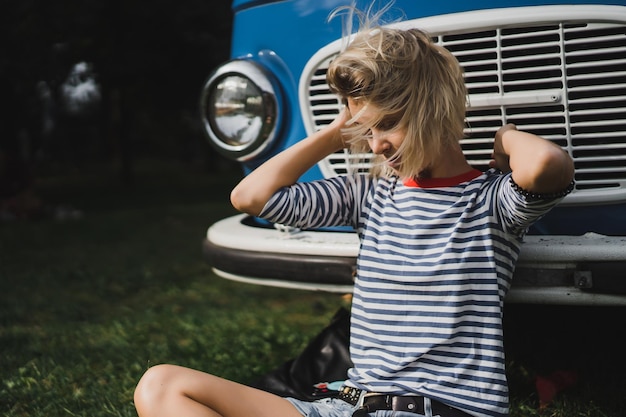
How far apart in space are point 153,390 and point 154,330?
→ 1.94m

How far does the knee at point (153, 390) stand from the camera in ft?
5.69

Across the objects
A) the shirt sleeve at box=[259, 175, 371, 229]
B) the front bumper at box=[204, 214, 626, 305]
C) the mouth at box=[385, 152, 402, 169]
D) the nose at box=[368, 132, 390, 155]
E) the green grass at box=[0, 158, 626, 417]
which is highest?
the nose at box=[368, 132, 390, 155]

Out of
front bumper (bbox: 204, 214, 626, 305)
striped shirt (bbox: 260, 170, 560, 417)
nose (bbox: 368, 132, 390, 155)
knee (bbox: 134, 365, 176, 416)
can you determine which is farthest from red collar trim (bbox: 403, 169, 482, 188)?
knee (bbox: 134, 365, 176, 416)

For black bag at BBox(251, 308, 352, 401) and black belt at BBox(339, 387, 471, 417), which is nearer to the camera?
black belt at BBox(339, 387, 471, 417)

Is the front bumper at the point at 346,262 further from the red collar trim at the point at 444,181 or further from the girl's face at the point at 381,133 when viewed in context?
the girl's face at the point at 381,133

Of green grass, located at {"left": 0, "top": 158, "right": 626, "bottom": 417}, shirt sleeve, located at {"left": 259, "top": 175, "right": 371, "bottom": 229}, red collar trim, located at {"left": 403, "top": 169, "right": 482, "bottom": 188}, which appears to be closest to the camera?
red collar trim, located at {"left": 403, "top": 169, "right": 482, "bottom": 188}

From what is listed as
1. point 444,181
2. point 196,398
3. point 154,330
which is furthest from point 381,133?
point 154,330

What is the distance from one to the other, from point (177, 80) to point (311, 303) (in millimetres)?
6429

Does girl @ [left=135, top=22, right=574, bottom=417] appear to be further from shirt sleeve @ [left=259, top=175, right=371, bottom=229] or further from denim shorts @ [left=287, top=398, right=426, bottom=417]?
shirt sleeve @ [left=259, top=175, right=371, bottom=229]

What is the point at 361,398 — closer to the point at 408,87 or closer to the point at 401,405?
the point at 401,405

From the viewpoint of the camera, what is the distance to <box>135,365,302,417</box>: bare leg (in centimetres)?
172

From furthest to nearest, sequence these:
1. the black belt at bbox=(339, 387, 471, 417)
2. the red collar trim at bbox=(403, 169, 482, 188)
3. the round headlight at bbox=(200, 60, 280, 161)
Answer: the round headlight at bbox=(200, 60, 280, 161) → the red collar trim at bbox=(403, 169, 482, 188) → the black belt at bbox=(339, 387, 471, 417)

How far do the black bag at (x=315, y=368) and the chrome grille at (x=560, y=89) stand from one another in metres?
0.83

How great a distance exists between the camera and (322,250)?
227 centimetres
